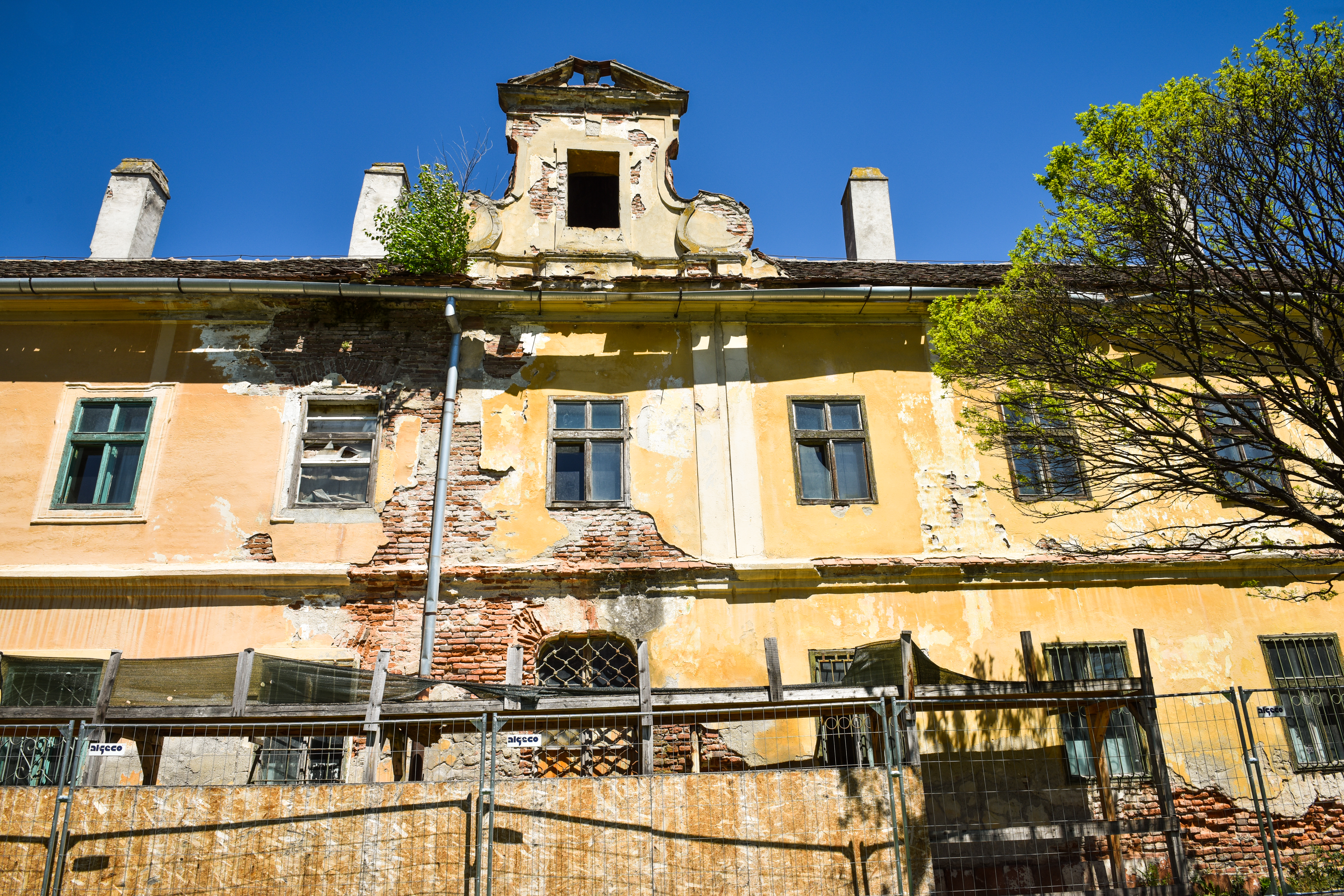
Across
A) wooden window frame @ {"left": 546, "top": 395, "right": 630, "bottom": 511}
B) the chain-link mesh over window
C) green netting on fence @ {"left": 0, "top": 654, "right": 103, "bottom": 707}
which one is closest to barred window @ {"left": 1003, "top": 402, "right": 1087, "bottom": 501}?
wooden window frame @ {"left": 546, "top": 395, "right": 630, "bottom": 511}

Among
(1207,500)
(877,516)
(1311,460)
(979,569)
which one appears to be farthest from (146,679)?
(1207,500)

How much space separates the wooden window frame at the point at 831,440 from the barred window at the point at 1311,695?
484cm

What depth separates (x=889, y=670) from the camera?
8641 mm

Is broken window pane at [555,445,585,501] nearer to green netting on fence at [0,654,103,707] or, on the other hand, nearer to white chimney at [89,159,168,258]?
green netting on fence at [0,654,103,707]

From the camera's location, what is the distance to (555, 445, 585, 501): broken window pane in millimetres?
10844

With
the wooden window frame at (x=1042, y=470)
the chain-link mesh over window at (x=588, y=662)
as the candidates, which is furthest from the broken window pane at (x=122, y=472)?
the wooden window frame at (x=1042, y=470)

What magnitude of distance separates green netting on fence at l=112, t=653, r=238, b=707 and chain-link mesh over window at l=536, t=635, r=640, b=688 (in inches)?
123

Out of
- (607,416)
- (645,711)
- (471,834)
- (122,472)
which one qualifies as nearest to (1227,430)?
(645,711)

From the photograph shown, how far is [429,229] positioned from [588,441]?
3.29 meters

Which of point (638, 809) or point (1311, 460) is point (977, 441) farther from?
point (638, 809)

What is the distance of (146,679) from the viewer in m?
7.89

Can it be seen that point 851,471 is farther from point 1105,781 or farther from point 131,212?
point 131,212

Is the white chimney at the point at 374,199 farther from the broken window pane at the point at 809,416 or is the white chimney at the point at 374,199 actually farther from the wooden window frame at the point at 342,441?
the broken window pane at the point at 809,416

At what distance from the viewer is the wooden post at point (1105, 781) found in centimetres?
812
